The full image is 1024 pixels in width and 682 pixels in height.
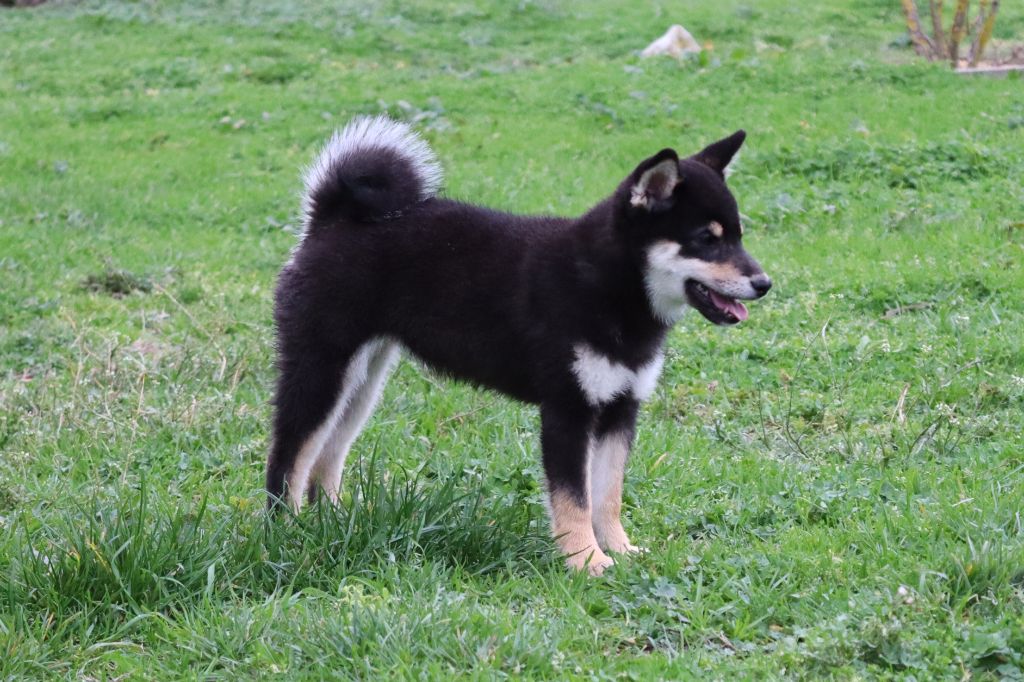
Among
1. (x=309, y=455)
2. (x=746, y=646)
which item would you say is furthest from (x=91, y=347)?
(x=746, y=646)

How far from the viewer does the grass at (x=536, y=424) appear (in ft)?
11.8

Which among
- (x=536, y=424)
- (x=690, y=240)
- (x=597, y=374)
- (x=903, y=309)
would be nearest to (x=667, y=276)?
(x=690, y=240)

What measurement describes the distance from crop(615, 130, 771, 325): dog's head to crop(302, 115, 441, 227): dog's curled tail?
0.98m

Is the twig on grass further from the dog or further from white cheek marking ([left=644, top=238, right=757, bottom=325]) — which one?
white cheek marking ([left=644, top=238, right=757, bottom=325])

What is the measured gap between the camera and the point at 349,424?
16.6 feet

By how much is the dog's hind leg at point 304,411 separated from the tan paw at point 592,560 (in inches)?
45.8

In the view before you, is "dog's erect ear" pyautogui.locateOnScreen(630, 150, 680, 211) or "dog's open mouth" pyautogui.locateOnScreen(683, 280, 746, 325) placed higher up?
"dog's erect ear" pyautogui.locateOnScreen(630, 150, 680, 211)

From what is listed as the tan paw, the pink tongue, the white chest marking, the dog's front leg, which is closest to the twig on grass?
the pink tongue

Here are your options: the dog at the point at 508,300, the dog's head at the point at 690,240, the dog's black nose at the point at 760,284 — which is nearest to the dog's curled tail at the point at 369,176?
the dog at the point at 508,300

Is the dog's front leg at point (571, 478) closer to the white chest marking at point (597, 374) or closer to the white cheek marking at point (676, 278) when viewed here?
the white chest marking at point (597, 374)

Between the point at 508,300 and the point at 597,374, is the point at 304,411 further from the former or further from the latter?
the point at 597,374

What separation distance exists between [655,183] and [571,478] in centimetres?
109

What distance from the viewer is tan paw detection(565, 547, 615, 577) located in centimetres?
418

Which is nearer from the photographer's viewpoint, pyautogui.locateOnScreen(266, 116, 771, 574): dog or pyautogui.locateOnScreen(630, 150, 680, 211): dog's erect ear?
pyautogui.locateOnScreen(630, 150, 680, 211): dog's erect ear
